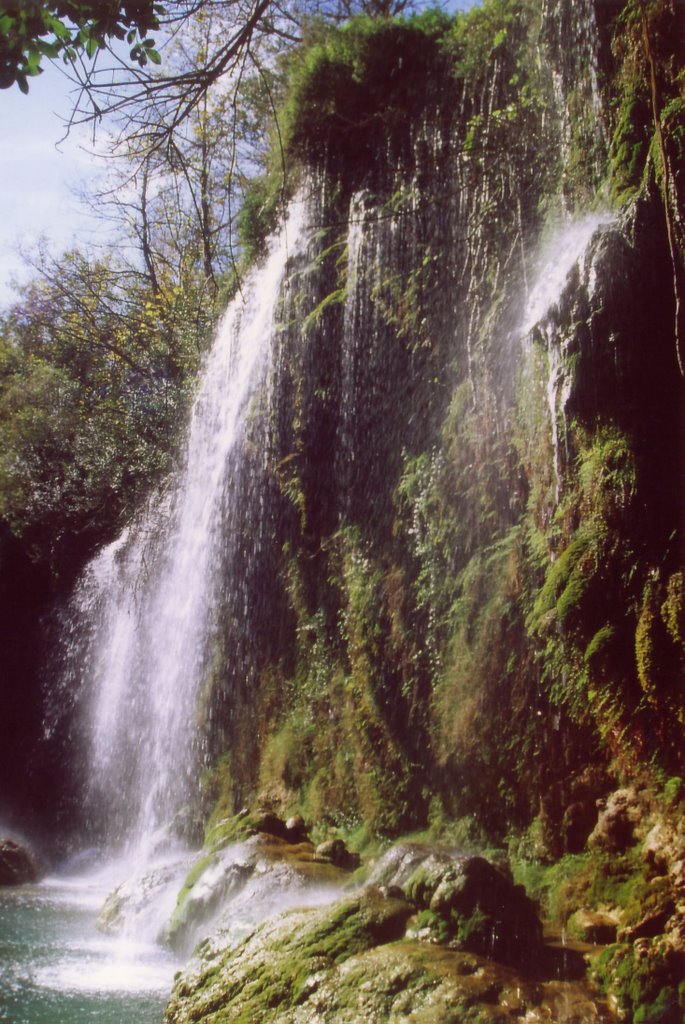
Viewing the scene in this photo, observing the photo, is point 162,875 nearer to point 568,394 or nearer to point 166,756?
point 166,756

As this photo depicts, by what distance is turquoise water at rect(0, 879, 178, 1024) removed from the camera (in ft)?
14.7

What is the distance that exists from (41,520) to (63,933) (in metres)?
10.0

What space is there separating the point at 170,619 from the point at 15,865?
3161 mm

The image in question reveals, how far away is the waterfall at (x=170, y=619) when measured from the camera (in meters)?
9.59

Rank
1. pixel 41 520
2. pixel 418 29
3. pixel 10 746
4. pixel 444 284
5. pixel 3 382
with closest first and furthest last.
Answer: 1. pixel 444 284
2. pixel 418 29
3. pixel 10 746
4. pixel 41 520
5. pixel 3 382

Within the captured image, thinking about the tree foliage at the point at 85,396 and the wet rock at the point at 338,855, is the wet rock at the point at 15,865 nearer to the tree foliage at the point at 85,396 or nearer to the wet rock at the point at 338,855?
the wet rock at the point at 338,855

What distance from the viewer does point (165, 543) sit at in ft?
37.1

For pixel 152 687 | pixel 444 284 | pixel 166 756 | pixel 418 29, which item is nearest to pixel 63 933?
pixel 166 756

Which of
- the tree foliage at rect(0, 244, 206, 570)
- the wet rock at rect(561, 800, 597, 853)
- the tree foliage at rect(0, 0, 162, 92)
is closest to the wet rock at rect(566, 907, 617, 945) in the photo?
the wet rock at rect(561, 800, 597, 853)

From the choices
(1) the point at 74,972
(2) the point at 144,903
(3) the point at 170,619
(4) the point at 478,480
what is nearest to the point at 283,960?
(1) the point at 74,972

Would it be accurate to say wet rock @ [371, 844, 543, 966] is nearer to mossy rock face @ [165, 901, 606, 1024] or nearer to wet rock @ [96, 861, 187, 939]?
mossy rock face @ [165, 901, 606, 1024]

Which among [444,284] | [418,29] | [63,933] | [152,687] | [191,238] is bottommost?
[63,933]

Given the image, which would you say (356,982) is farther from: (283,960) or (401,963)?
(283,960)

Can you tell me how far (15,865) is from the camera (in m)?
9.17
